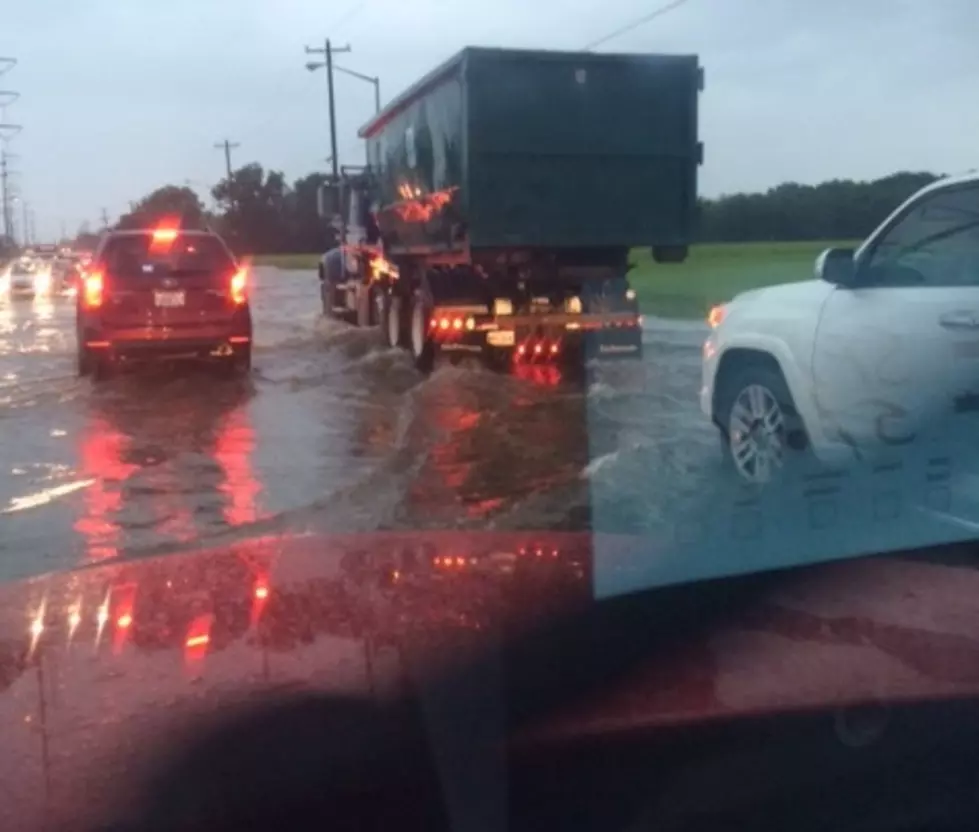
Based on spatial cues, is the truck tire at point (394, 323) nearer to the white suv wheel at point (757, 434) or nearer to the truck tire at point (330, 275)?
the truck tire at point (330, 275)

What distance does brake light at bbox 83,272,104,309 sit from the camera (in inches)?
684

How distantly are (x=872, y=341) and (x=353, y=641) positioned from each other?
4.34 meters

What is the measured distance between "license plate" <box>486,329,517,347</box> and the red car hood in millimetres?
13063

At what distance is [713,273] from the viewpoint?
88.7 feet

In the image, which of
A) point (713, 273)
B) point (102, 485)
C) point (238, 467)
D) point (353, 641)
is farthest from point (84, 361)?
point (353, 641)

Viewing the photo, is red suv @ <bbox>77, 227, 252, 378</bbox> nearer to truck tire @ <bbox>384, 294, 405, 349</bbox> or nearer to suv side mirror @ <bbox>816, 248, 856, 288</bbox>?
truck tire @ <bbox>384, 294, 405, 349</bbox>

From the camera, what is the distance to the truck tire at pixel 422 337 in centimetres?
1964

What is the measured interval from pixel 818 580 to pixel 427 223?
1485 centimetres

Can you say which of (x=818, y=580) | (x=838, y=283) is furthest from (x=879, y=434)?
(x=818, y=580)

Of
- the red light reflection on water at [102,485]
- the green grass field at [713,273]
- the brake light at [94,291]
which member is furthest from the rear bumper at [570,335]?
the red light reflection on water at [102,485]

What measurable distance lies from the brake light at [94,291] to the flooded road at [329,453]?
92 centimetres

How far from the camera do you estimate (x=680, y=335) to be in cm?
2395

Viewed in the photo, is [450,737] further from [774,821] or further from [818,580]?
[818,580]

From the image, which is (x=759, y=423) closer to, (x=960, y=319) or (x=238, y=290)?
(x=960, y=319)
